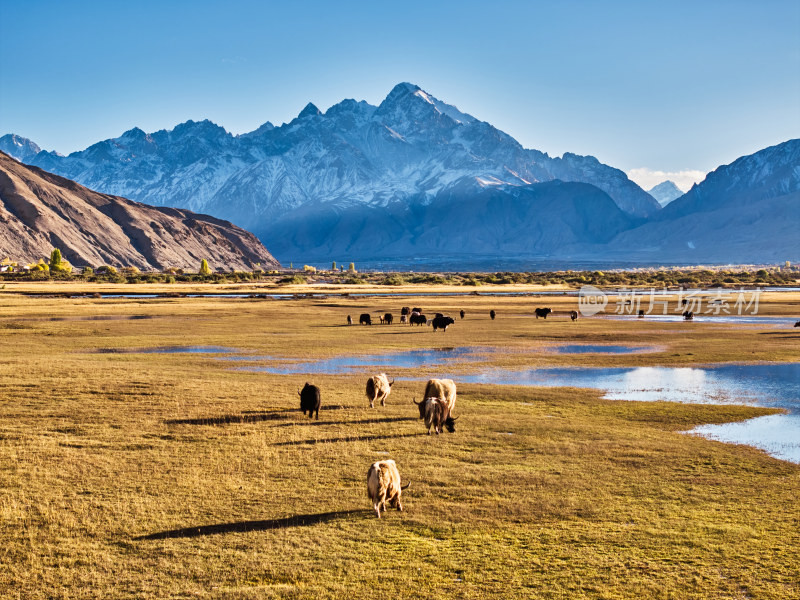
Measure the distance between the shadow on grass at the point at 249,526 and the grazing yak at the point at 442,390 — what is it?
699 centimetres

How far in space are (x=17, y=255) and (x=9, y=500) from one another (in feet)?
658

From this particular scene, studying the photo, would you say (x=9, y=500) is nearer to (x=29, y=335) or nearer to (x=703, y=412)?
(x=703, y=412)

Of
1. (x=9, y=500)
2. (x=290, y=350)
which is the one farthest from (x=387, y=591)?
(x=290, y=350)

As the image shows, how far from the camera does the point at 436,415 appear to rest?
60.1 feet

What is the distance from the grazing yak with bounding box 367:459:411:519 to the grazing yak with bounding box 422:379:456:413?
626 cm

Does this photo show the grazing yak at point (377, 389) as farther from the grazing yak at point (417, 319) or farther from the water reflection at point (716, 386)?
the grazing yak at point (417, 319)

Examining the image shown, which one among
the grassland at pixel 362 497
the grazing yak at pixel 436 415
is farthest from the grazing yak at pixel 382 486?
the grazing yak at pixel 436 415

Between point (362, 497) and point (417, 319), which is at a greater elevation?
point (417, 319)

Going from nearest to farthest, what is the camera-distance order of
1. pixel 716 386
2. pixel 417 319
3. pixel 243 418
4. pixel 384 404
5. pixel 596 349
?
pixel 243 418 < pixel 384 404 < pixel 716 386 < pixel 596 349 < pixel 417 319

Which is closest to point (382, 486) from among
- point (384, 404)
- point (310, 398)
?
point (310, 398)

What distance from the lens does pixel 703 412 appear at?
70.7 ft

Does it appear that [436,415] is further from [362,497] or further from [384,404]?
[362,497]

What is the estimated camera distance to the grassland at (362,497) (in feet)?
33.4

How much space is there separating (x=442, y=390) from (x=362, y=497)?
258 inches
